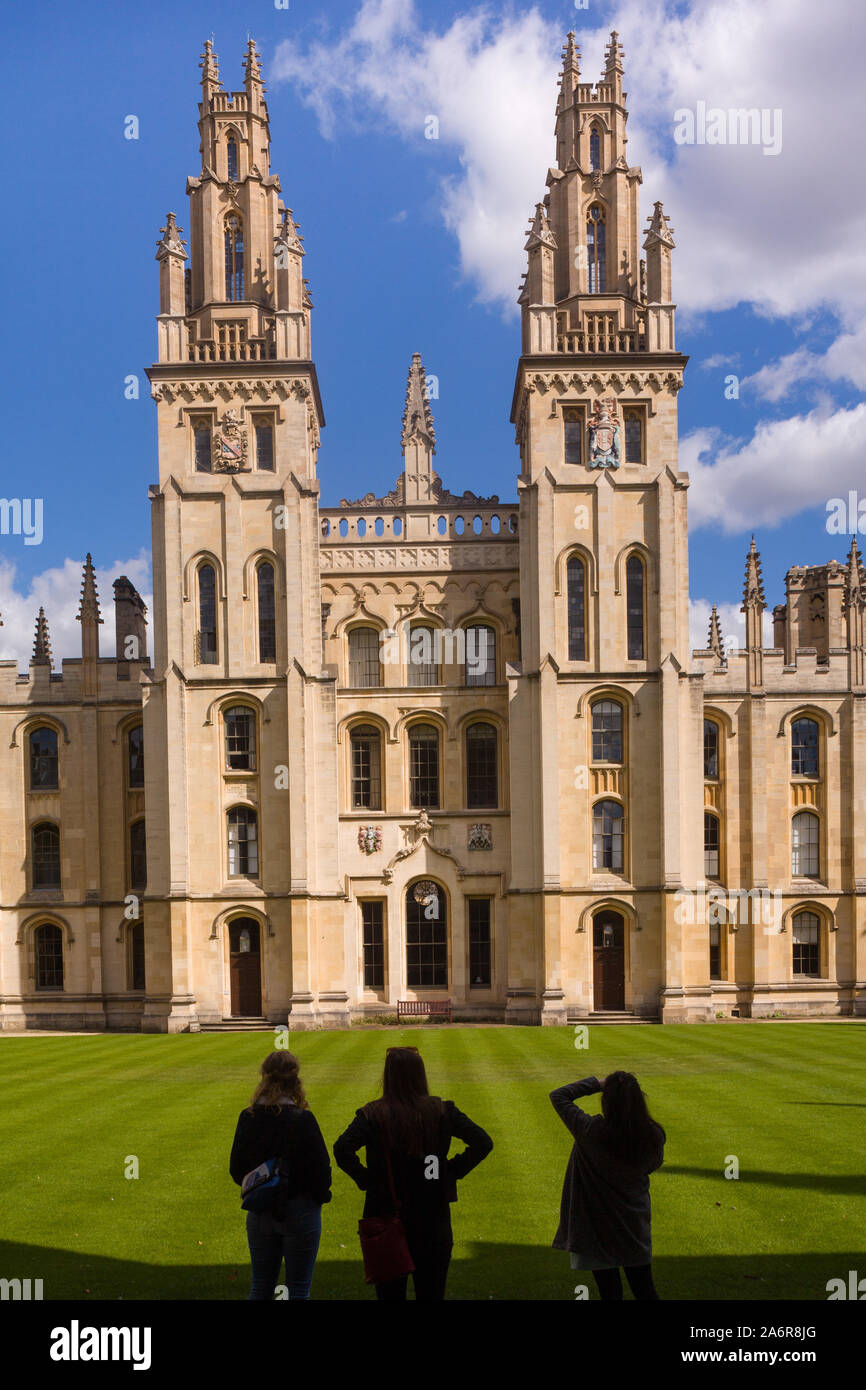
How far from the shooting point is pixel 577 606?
38.6m

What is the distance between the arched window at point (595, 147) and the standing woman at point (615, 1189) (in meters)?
40.6

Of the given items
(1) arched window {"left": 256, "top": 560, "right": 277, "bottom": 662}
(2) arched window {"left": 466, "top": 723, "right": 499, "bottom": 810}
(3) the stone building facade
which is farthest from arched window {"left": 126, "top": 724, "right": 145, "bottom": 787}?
(2) arched window {"left": 466, "top": 723, "right": 499, "bottom": 810}

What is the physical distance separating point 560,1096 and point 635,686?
3100 centimetres

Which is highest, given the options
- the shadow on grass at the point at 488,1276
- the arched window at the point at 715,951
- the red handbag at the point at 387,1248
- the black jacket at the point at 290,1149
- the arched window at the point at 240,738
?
the arched window at the point at 240,738

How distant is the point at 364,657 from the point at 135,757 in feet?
30.6

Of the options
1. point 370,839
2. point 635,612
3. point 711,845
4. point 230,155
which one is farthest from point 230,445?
point 711,845

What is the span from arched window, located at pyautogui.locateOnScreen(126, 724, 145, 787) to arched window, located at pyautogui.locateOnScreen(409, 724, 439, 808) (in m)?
10.1

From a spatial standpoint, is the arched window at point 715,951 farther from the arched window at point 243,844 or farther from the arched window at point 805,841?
the arched window at point 243,844

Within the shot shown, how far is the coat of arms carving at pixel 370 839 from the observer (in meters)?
39.2

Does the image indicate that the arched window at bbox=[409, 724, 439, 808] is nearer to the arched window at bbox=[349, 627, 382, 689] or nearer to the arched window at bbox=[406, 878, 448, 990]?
the arched window at bbox=[349, 627, 382, 689]

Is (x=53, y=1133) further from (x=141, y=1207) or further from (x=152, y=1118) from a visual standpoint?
(x=141, y=1207)

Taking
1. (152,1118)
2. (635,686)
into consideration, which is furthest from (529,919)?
(152,1118)

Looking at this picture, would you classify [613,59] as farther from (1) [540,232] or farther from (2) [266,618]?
(2) [266,618]

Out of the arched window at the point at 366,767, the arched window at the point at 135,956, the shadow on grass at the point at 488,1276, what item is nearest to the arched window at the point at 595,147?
the arched window at the point at 366,767
